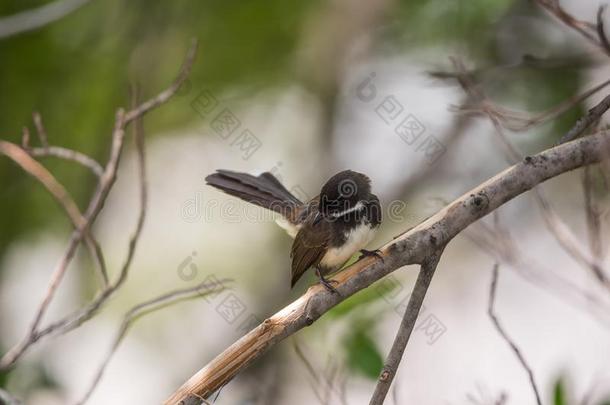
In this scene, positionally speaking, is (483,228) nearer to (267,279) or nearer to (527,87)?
(527,87)

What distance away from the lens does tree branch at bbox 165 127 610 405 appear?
2342 millimetres

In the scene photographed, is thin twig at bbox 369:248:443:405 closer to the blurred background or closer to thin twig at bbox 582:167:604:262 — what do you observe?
thin twig at bbox 582:167:604:262

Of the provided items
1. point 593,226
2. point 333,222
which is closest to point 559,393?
point 593,226

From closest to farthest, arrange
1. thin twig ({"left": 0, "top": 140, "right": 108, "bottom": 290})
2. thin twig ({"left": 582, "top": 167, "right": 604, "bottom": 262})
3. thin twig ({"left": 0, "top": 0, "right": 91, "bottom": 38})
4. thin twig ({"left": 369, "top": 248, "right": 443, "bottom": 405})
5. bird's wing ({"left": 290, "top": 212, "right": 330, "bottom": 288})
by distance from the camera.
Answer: thin twig ({"left": 369, "top": 248, "right": 443, "bottom": 405}), thin twig ({"left": 582, "top": 167, "right": 604, "bottom": 262}), thin twig ({"left": 0, "top": 140, "right": 108, "bottom": 290}), bird's wing ({"left": 290, "top": 212, "right": 330, "bottom": 288}), thin twig ({"left": 0, "top": 0, "right": 91, "bottom": 38})

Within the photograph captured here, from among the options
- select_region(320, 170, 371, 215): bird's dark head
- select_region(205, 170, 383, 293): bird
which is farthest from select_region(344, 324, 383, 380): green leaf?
select_region(320, 170, 371, 215): bird's dark head

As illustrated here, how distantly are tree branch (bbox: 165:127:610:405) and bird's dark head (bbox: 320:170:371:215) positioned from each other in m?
0.87

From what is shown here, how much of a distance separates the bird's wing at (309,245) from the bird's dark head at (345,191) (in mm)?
103

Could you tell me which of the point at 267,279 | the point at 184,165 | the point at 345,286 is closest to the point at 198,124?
the point at 184,165

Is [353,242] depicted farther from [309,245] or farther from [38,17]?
[38,17]

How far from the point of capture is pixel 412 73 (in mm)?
5504

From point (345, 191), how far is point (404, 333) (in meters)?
1.14

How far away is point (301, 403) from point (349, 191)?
9.35 ft

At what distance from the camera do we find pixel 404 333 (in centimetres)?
232

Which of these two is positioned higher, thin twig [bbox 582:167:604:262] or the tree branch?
the tree branch
